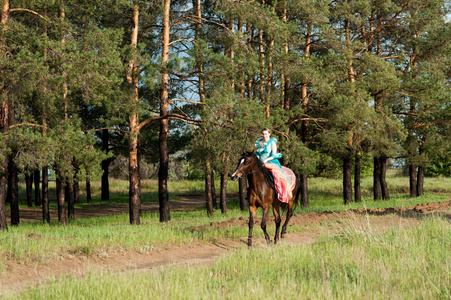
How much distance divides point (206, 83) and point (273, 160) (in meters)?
6.73

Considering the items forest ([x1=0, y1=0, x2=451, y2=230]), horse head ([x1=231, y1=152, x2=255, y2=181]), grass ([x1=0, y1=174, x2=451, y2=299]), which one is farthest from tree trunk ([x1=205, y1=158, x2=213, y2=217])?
horse head ([x1=231, y1=152, x2=255, y2=181])

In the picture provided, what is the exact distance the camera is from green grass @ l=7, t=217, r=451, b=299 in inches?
207

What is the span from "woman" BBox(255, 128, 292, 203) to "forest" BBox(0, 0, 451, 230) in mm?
4792

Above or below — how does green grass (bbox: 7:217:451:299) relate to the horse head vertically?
below

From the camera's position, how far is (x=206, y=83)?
645 inches

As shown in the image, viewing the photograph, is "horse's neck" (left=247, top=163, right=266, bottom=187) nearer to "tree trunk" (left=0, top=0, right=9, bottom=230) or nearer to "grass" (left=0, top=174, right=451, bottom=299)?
"grass" (left=0, top=174, right=451, bottom=299)

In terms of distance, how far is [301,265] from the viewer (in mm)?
7141

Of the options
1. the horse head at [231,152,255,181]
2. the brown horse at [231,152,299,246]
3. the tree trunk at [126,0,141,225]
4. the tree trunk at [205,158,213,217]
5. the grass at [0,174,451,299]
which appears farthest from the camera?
the tree trunk at [205,158,213,217]

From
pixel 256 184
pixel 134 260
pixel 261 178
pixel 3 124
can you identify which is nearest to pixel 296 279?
pixel 256 184

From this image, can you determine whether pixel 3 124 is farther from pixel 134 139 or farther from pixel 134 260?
pixel 134 260

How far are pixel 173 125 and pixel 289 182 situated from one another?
1876cm

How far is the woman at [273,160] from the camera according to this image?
10.2 meters

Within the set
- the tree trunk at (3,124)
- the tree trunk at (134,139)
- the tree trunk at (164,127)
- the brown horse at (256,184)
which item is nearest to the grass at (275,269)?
the brown horse at (256,184)

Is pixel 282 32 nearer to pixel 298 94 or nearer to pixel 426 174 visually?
pixel 298 94
